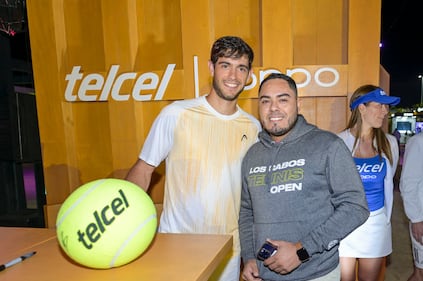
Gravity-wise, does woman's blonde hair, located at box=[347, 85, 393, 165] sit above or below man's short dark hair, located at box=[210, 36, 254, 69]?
below

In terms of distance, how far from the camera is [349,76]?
6.95ft

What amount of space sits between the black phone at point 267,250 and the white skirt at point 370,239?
0.94m

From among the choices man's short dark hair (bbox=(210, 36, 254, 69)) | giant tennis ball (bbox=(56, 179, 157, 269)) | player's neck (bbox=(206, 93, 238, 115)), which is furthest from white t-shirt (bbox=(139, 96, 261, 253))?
giant tennis ball (bbox=(56, 179, 157, 269))

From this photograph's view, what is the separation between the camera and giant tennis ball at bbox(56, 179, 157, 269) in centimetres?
78

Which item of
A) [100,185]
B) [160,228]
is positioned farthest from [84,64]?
[100,185]

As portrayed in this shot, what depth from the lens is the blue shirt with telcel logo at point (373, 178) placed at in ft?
6.71

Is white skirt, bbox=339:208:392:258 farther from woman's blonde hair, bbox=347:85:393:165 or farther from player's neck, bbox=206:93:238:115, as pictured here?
player's neck, bbox=206:93:238:115

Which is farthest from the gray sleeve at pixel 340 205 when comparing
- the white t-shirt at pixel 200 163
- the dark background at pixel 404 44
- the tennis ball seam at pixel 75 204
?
the dark background at pixel 404 44

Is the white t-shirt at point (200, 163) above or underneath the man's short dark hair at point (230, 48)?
underneath

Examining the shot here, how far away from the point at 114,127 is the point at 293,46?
136 cm

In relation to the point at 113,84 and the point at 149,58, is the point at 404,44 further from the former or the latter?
the point at 113,84

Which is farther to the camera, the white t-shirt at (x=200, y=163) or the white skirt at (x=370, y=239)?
the white skirt at (x=370, y=239)

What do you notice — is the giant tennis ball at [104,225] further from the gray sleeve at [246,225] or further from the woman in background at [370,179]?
the woman in background at [370,179]

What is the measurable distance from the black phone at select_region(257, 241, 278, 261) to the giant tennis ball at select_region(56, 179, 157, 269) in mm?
666
